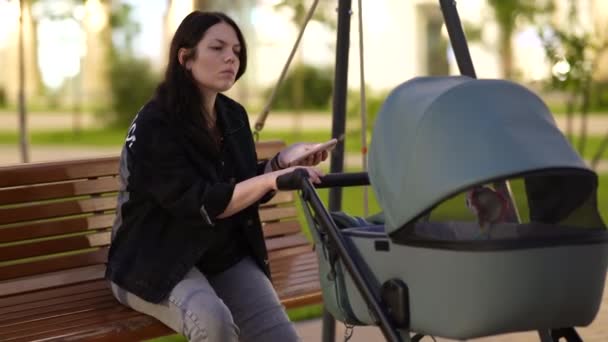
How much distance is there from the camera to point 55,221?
5.20m

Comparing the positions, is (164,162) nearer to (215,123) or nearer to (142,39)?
(215,123)

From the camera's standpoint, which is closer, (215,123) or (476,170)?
(476,170)

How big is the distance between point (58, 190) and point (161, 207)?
83cm

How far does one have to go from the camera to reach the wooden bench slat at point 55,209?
16.6ft

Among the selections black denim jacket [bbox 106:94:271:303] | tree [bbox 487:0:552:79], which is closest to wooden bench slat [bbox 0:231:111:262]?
black denim jacket [bbox 106:94:271:303]

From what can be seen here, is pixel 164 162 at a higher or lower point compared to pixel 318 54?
higher

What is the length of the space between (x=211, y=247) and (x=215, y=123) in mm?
452

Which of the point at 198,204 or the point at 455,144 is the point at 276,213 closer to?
the point at 198,204

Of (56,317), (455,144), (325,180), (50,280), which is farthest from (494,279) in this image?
(50,280)

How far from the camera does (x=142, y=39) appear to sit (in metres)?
23.8

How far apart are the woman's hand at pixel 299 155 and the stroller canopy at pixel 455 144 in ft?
2.90

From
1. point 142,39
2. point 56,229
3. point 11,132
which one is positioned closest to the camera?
point 56,229

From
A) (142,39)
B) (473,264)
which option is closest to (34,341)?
(473,264)

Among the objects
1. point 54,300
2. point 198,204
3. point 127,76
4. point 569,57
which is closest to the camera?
point 198,204
